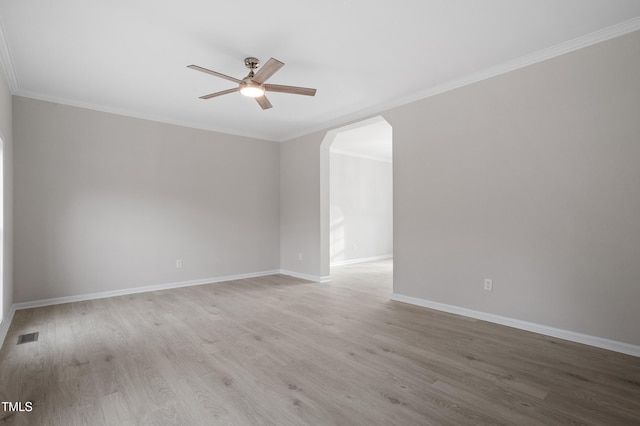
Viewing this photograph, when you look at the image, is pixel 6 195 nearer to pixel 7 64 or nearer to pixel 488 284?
pixel 7 64

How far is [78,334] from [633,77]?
209 inches

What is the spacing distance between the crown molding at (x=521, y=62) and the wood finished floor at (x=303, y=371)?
258 centimetres

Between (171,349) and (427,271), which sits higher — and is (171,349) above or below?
below

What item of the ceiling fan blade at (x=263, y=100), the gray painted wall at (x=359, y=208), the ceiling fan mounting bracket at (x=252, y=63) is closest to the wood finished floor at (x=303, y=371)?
the ceiling fan blade at (x=263, y=100)

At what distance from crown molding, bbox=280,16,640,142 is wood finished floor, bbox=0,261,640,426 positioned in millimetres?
2576

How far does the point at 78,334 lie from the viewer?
2982mm

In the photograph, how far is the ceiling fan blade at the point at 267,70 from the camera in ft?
8.20

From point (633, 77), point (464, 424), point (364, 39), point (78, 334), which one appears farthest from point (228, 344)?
point (633, 77)

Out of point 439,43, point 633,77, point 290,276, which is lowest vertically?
point 290,276

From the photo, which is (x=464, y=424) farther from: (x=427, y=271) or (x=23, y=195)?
(x=23, y=195)

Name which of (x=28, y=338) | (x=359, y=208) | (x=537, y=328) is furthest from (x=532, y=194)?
(x=359, y=208)

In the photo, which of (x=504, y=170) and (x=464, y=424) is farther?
(x=504, y=170)

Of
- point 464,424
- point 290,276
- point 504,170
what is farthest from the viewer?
point 290,276

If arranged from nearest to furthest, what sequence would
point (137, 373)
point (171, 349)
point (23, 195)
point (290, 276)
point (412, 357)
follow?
point (137, 373) → point (412, 357) → point (171, 349) → point (23, 195) → point (290, 276)
